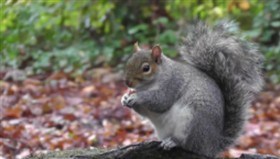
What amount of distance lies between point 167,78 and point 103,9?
11.6ft

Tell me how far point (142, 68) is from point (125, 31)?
17.7 ft

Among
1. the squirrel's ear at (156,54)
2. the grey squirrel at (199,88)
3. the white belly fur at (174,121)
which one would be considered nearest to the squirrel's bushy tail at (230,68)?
the grey squirrel at (199,88)

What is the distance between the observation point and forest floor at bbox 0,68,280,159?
13.7ft

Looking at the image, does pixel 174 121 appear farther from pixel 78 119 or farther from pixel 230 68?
pixel 78 119

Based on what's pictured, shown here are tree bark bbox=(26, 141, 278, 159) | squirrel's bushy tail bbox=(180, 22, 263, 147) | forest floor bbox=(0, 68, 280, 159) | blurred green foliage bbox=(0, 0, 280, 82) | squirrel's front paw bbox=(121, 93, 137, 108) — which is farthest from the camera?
blurred green foliage bbox=(0, 0, 280, 82)

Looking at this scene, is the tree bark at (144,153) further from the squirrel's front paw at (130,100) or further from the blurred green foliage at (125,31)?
the blurred green foliage at (125,31)

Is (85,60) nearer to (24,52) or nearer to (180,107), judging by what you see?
(24,52)

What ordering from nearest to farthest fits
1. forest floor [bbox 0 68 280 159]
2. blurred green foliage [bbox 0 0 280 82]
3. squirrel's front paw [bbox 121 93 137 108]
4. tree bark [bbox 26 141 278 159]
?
tree bark [bbox 26 141 278 159] → squirrel's front paw [bbox 121 93 137 108] → forest floor [bbox 0 68 280 159] → blurred green foliage [bbox 0 0 280 82]

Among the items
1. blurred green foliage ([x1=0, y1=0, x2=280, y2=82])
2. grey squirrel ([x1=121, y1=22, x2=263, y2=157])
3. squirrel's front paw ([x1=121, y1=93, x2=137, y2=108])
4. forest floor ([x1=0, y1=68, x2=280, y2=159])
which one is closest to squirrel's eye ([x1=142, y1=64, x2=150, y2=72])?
grey squirrel ([x1=121, y1=22, x2=263, y2=157])

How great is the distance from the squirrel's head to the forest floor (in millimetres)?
920

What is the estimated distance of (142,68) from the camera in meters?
2.55

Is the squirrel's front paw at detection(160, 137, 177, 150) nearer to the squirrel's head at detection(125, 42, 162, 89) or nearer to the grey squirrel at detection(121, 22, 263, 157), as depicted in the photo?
the grey squirrel at detection(121, 22, 263, 157)

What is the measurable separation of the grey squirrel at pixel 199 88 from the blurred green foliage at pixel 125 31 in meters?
3.56

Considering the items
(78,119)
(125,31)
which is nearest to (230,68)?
(78,119)
